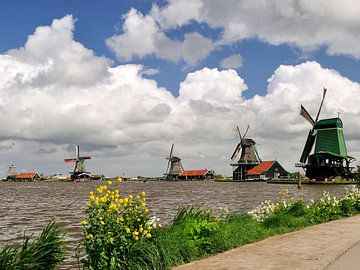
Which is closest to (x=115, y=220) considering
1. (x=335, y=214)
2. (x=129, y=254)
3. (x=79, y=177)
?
(x=129, y=254)

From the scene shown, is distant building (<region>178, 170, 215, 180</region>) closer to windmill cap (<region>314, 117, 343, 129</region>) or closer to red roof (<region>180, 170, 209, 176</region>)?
red roof (<region>180, 170, 209, 176</region>)

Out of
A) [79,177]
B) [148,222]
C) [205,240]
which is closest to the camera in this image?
[148,222]

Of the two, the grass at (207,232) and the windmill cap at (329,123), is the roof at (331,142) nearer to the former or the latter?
the windmill cap at (329,123)

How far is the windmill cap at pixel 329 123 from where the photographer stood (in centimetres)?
9294

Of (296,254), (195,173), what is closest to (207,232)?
(296,254)

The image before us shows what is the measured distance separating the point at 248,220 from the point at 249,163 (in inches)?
4488

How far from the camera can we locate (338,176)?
300 ft

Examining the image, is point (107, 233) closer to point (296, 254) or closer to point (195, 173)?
point (296, 254)

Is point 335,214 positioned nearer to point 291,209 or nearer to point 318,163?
point 291,209

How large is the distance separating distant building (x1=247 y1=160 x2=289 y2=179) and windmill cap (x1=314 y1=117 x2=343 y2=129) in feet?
92.7

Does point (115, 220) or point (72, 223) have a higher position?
point (115, 220)

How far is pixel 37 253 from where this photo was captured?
8008 millimetres

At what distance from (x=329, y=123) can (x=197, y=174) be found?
67.9 meters

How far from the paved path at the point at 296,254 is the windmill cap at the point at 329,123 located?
8425 centimetres
